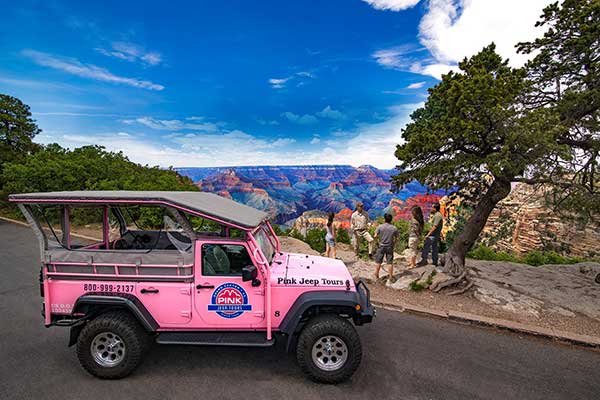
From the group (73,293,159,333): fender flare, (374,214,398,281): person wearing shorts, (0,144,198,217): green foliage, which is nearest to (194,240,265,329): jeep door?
(73,293,159,333): fender flare

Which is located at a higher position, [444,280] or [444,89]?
[444,89]

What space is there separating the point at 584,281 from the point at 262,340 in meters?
9.06

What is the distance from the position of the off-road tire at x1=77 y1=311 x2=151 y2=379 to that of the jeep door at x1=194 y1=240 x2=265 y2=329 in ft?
2.85

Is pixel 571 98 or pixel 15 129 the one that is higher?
pixel 15 129

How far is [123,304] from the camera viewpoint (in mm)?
3678

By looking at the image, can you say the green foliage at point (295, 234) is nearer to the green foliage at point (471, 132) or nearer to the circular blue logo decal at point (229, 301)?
the green foliage at point (471, 132)

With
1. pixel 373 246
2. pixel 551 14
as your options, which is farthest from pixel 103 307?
pixel 551 14

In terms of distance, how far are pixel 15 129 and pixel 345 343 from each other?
1355 inches

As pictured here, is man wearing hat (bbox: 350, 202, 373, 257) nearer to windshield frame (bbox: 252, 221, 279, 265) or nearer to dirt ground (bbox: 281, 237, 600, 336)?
dirt ground (bbox: 281, 237, 600, 336)

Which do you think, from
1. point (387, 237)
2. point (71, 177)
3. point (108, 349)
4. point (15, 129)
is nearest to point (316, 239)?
point (387, 237)

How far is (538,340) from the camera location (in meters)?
5.05

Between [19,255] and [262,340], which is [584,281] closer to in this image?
[262,340]

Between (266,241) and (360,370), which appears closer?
(360,370)

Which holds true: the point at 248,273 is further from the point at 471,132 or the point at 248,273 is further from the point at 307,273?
the point at 471,132
